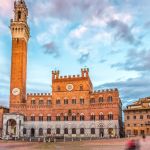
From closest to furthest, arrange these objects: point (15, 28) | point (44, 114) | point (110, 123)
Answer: point (110, 123), point (44, 114), point (15, 28)

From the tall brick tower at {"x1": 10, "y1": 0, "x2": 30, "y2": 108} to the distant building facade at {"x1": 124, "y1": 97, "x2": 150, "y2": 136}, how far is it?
2773 centimetres

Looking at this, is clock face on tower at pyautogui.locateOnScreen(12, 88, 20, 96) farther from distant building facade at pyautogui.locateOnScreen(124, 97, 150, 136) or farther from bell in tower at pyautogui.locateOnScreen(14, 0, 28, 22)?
distant building facade at pyautogui.locateOnScreen(124, 97, 150, 136)

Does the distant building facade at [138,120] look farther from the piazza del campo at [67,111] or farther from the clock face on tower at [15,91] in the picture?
the clock face on tower at [15,91]

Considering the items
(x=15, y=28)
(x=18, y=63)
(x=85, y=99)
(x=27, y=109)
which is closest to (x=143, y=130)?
(x=85, y=99)

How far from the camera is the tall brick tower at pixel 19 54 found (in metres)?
77.7

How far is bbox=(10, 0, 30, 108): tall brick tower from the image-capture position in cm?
7769

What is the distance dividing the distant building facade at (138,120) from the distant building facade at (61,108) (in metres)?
2.44

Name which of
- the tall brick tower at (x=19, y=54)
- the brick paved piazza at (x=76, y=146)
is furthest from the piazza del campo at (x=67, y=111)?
the brick paved piazza at (x=76, y=146)

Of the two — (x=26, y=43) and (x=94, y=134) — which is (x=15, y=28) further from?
(x=94, y=134)

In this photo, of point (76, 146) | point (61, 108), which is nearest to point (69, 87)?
point (61, 108)

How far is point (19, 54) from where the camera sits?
79.7 m

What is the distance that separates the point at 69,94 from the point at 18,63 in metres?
16.2

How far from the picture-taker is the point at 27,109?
252 ft

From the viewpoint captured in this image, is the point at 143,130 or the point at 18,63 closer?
the point at 143,130
